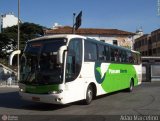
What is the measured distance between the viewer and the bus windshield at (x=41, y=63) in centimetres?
1345

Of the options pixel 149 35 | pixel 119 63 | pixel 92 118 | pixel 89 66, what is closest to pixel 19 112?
pixel 92 118

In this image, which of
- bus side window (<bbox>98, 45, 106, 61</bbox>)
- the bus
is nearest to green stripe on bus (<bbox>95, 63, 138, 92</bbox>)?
the bus

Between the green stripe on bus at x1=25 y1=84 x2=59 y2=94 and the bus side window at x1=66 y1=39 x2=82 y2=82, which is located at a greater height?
the bus side window at x1=66 y1=39 x2=82 y2=82

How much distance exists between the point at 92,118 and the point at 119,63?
945cm

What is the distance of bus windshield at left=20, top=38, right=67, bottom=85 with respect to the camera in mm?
13453

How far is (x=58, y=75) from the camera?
13.4 m

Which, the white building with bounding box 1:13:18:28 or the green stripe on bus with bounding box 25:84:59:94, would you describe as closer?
the green stripe on bus with bounding box 25:84:59:94

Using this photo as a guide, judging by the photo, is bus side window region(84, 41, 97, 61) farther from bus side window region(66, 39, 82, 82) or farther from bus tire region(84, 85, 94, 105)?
bus tire region(84, 85, 94, 105)

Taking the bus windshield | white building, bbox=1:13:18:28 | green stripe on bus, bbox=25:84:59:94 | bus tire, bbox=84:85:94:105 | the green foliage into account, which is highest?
white building, bbox=1:13:18:28

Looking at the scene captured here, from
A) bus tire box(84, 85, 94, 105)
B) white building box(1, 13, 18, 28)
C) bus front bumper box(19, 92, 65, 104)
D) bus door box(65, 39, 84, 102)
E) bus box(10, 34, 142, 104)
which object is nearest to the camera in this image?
bus front bumper box(19, 92, 65, 104)

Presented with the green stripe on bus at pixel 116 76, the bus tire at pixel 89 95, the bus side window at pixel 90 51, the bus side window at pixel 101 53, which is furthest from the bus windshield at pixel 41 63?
the bus side window at pixel 101 53

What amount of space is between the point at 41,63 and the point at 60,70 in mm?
915

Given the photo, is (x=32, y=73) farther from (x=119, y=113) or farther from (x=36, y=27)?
(x=36, y=27)

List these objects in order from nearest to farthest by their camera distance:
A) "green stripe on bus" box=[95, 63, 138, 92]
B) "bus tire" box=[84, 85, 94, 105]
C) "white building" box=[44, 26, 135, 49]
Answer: "bus tire" box=[84, 85, 94, 105]
"green stripe on bus" box=[95, 63, 138, 92]
"white building" box=[44, 26, 135, 49]
